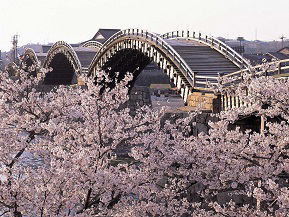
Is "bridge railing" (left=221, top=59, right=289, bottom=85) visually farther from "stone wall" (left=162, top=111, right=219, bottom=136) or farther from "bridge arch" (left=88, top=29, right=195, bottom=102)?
"bridge arch" (left=88, top=29, right=195, bottom=102)

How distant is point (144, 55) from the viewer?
4256 cm

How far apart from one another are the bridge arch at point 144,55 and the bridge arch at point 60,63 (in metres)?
10.3

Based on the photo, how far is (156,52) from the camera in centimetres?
3603

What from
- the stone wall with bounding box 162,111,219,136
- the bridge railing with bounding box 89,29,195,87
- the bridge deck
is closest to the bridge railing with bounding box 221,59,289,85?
the stone wall with bounding box 162,111,219,136

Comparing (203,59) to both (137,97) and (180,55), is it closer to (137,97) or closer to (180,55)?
(180,55)

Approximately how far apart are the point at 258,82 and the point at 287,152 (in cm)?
193

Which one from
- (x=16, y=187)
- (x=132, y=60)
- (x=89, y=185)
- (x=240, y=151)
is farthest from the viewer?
(x=132, y=60)

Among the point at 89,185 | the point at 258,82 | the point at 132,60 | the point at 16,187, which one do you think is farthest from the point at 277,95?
the point at 132,60

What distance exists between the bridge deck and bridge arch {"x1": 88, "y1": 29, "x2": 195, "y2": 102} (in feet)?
3.81

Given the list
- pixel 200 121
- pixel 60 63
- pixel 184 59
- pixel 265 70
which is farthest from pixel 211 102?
pixel 60 63

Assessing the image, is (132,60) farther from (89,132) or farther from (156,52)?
(89,132)

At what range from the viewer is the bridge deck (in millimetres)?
30784

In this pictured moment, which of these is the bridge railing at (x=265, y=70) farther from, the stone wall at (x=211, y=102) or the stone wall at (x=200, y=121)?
the stone wall at (x=200, y=121)

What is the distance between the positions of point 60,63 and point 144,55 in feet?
110
